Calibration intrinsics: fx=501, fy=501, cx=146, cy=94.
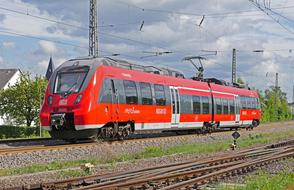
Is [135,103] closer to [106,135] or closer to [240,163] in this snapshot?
[106,135]

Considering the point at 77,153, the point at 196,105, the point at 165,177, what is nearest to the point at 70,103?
the point at 77,153

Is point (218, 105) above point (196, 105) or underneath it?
above

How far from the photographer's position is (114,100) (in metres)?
21.2

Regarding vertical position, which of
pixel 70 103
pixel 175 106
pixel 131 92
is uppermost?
pixel 131 92

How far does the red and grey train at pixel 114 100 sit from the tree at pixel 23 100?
2270cm

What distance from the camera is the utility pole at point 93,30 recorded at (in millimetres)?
28359

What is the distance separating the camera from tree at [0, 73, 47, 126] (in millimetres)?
48594

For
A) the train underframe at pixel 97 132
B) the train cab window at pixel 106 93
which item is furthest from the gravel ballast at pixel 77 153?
the train cab window at pixel 106 93

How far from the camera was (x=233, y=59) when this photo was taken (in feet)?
177

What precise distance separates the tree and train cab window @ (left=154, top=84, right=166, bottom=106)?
80.1 ft

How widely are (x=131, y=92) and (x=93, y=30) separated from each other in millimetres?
7742

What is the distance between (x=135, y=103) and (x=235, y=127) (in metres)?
18.6

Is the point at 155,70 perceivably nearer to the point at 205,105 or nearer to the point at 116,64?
the point at 116,64

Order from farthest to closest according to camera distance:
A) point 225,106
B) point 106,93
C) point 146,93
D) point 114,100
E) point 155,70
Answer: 1. point 225,106
2. point 155,70
3. point 146,93
4. point 114,100
5. point 106,93
